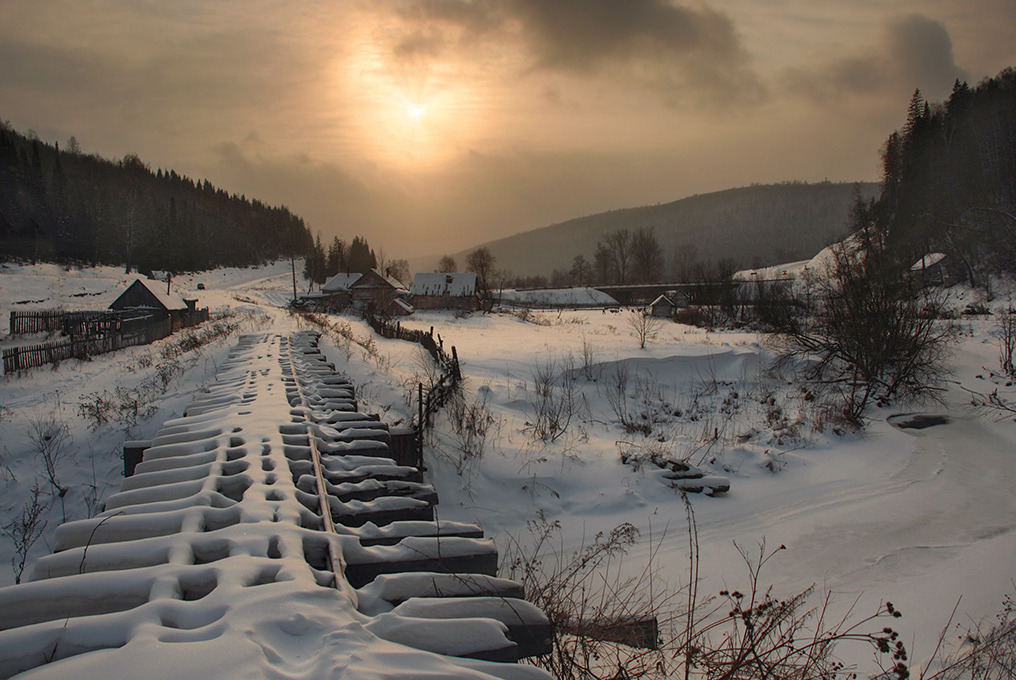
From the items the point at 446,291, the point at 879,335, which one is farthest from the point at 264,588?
the point at 446,291

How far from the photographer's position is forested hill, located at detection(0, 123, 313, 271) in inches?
2520

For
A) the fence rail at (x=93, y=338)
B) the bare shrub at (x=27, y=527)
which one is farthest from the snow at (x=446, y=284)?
the bare shrub at (x=27, y=527)

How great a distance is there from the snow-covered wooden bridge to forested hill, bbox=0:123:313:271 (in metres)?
78.0

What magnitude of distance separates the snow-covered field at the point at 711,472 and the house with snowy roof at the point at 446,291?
38.6 meters

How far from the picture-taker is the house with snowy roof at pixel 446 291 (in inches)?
2127

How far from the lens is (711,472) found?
7781 millimetres

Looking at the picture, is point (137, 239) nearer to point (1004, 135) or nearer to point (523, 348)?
point (523, 348)

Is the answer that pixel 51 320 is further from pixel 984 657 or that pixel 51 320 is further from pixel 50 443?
pixel 984 657

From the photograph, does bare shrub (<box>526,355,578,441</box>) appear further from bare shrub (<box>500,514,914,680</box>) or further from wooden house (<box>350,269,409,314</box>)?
wooden house (<box>350,269,409,314</box>)

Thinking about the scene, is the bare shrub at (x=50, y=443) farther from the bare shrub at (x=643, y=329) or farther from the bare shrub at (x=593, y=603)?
the bare shrub at (x=643, y=329)

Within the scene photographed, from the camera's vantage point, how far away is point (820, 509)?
22.7ft

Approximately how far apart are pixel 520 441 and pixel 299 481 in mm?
5355

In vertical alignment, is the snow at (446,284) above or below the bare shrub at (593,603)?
above

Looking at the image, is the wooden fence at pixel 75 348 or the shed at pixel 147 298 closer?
the wooden fence at pixel 75 348
